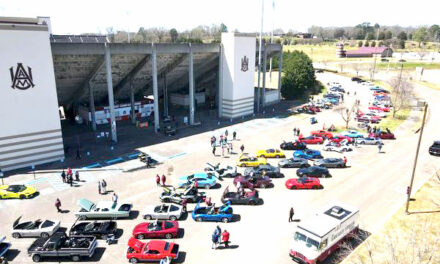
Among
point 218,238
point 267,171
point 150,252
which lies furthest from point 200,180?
point 150,252

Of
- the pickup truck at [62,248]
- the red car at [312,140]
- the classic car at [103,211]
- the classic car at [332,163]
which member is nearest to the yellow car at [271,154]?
the classic car at [332,163]

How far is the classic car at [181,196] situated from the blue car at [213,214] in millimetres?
2808

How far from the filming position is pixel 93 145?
138 ft

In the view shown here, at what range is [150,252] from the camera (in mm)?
20016

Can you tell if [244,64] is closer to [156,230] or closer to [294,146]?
[294,146]

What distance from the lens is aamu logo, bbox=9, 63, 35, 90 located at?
1278 inches

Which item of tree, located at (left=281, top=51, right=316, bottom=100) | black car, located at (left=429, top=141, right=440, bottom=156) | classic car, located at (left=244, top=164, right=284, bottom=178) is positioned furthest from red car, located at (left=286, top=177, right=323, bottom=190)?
tree, located at (left=281, top=51, right=316, bottom=100)

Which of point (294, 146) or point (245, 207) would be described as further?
point (294, 146)

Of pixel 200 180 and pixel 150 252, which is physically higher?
pixel 200 180

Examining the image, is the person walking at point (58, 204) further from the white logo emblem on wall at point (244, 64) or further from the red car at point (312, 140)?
the white logo emblem on wall at point (244, 64)

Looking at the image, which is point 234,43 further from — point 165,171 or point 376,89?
point 376,89

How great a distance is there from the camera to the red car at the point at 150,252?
19958mm

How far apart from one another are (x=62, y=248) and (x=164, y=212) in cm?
749

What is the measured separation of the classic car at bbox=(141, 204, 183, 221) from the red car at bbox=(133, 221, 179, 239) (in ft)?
6.05
